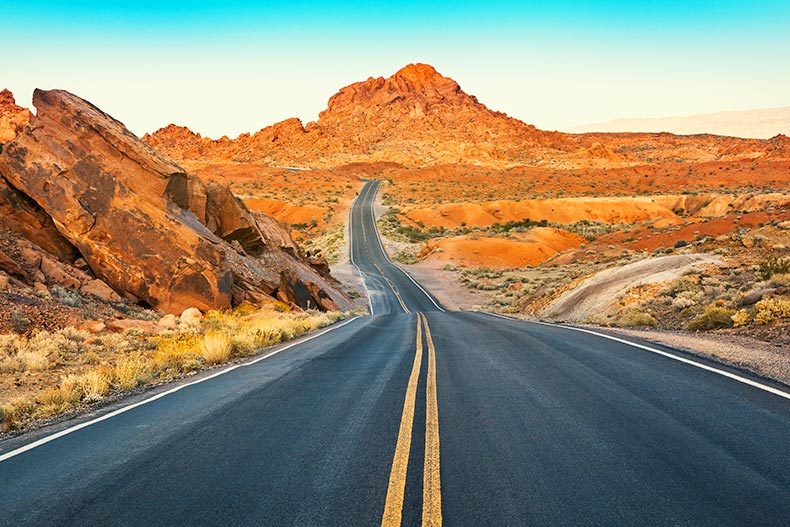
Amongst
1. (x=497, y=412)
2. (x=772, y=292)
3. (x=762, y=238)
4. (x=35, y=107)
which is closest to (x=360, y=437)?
(x=497, y=412)

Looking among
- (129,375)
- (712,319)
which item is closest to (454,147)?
(712,319)

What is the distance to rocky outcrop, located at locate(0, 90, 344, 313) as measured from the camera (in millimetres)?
17547

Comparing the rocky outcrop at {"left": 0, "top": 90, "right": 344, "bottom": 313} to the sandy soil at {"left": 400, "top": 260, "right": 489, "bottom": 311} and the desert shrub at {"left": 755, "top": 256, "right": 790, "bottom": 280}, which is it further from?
the sandy soil at {"left": 400, "top": 260, "right": 489, "bottom": 311}

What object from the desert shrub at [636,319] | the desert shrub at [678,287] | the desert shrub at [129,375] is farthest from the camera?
the desert shrub at [678,287]

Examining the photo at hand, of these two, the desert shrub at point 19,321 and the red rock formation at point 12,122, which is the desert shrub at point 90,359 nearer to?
the desert shrub at point 19,321

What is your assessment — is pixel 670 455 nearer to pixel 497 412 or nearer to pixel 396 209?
pixel 497 412

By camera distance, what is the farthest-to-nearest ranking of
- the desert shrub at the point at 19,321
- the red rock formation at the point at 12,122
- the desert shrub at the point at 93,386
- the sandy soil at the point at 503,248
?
the sandy soil at the point at 503,248
the red rock formation at the point at 12,122
the desert shrub at the point at 19,321
the desert shrub at the point at 93,386

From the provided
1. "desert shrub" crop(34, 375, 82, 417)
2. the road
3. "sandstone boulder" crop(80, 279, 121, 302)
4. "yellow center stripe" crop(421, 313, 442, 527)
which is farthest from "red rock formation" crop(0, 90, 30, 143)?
"yellow center stripe" crop(421, 313, 442, 527)

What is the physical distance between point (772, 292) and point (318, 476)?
13027 mm

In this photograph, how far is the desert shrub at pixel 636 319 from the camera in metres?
14.9

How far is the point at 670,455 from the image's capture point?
4465 millimetres

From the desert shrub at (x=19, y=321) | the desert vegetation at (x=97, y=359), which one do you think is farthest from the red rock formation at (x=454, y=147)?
the desert shrub at (x=19, y=321)

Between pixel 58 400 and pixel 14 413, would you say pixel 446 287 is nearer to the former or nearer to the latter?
pixel 58 400

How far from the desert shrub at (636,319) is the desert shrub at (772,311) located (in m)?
3.53
